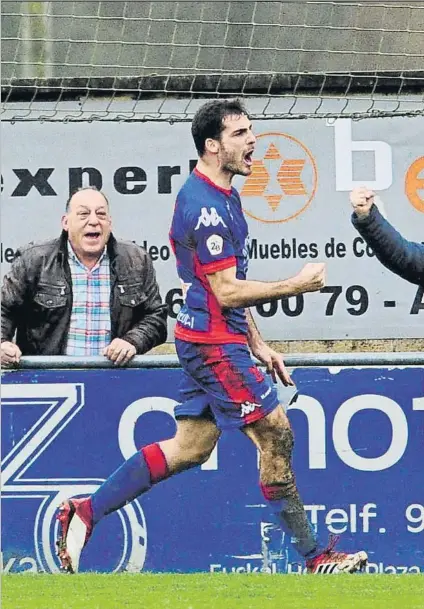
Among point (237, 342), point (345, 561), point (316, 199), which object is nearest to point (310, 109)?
point (316, 199)

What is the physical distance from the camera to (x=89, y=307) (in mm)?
7922

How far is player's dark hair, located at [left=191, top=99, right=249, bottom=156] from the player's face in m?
0.03

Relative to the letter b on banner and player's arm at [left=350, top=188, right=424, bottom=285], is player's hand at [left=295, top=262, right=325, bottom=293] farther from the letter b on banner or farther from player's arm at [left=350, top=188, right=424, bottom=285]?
the letter b on banner

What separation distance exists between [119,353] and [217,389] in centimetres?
56

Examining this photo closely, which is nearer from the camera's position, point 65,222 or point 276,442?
point 276,442

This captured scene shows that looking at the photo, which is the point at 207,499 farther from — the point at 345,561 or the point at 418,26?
the point at 418,26

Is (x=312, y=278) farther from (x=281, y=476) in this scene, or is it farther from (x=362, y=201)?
(x=281, y=476)

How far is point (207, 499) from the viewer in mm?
7578

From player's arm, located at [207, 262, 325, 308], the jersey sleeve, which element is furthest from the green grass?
the jersey sleeve

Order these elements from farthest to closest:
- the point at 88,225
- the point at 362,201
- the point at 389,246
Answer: the point at 88,225 < the point at 389,246 < the point at 362,201

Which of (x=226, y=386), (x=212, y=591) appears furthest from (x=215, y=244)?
(x=212, y=591)

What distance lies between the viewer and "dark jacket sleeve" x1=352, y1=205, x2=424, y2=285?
7.26 meters

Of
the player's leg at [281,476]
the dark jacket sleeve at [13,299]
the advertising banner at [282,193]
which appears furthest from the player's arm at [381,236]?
the dark jacket sleeve at [13,299]

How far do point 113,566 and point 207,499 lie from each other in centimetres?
57
